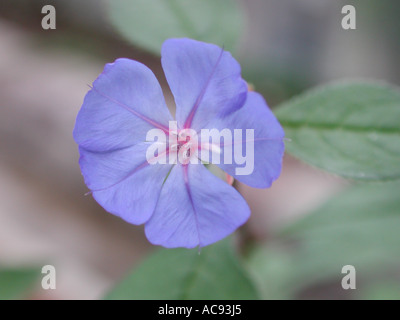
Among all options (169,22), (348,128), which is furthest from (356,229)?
(169,22)

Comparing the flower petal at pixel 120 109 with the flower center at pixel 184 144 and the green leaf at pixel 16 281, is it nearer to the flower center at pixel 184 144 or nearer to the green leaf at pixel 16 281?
the flower center at pixel 184 144

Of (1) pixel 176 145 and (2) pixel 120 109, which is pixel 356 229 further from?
(2) pixel 120 109

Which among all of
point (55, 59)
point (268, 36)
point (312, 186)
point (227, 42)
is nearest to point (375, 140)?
point (227, 42)

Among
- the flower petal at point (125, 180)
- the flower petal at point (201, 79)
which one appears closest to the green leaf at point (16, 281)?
the flower petal at point (125, 180)

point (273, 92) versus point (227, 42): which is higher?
point (273, 92)

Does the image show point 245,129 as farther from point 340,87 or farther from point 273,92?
point 273,92
